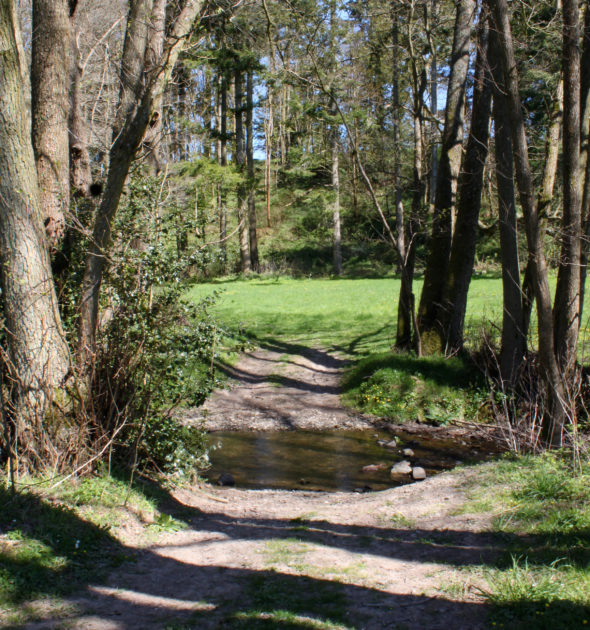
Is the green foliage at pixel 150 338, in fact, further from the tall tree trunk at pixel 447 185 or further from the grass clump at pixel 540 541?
the tall tree trunk at pixel 447 185

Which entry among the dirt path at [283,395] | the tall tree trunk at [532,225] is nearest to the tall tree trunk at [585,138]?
the tall tree trunk at [532,225]

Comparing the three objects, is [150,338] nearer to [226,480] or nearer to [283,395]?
[226,480]

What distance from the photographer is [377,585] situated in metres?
4.29

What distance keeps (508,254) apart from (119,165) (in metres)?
7.17

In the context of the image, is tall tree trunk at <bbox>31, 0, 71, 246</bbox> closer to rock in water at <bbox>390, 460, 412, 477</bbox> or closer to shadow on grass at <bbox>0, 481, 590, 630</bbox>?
shadow on grass at <bbox>0, 481, 590, 630</bbox>

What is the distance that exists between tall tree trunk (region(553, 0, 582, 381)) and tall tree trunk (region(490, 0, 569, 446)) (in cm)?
40

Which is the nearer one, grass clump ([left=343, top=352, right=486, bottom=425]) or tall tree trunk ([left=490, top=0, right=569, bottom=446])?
tall tree trunk ([left=490, top=0, right=569, bottom=446])

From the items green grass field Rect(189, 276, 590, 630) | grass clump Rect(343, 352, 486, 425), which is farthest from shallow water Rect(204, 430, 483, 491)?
green grass field Rect(189, 276, 590, 630)

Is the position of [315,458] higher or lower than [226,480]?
lower

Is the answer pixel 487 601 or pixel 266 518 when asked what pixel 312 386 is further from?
pixel 487 601

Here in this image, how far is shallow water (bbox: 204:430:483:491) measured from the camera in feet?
28.6

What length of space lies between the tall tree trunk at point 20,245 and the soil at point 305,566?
1582 millimetres

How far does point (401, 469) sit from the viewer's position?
8977 millimetres

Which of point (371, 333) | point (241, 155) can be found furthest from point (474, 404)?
point (241, 155)
